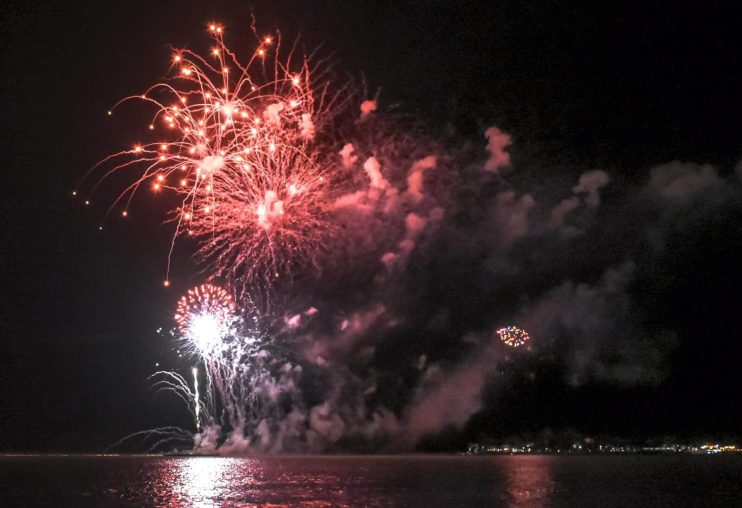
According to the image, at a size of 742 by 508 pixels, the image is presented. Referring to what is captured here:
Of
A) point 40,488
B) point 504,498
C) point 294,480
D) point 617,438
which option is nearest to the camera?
point 504,498

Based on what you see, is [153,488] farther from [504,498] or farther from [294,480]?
[504,498]

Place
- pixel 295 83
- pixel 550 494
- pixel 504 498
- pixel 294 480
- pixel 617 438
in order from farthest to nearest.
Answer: pixel 617 438, pixel 294 480, pixel 550 494, pixel 504 498, pixel 295 83

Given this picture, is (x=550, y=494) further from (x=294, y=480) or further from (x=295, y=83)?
(x=295, y=83)

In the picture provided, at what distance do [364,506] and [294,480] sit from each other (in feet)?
52.2

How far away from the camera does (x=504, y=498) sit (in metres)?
28.6

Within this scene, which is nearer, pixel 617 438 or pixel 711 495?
pixel 711 495

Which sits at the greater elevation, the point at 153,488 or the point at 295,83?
the point at 295,83

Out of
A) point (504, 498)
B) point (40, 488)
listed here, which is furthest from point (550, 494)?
point (40, 488)

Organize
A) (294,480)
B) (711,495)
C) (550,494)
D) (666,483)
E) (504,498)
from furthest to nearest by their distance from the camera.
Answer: (666,483), (294,480), (711,495), (550,494), (504,498)

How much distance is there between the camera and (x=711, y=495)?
33.2 metres

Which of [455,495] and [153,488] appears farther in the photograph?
[153,488]

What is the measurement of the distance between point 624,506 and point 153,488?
22.0 meters

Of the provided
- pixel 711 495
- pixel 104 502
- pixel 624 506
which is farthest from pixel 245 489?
pixel 711 495

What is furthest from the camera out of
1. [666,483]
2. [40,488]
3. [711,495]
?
[666,483]
